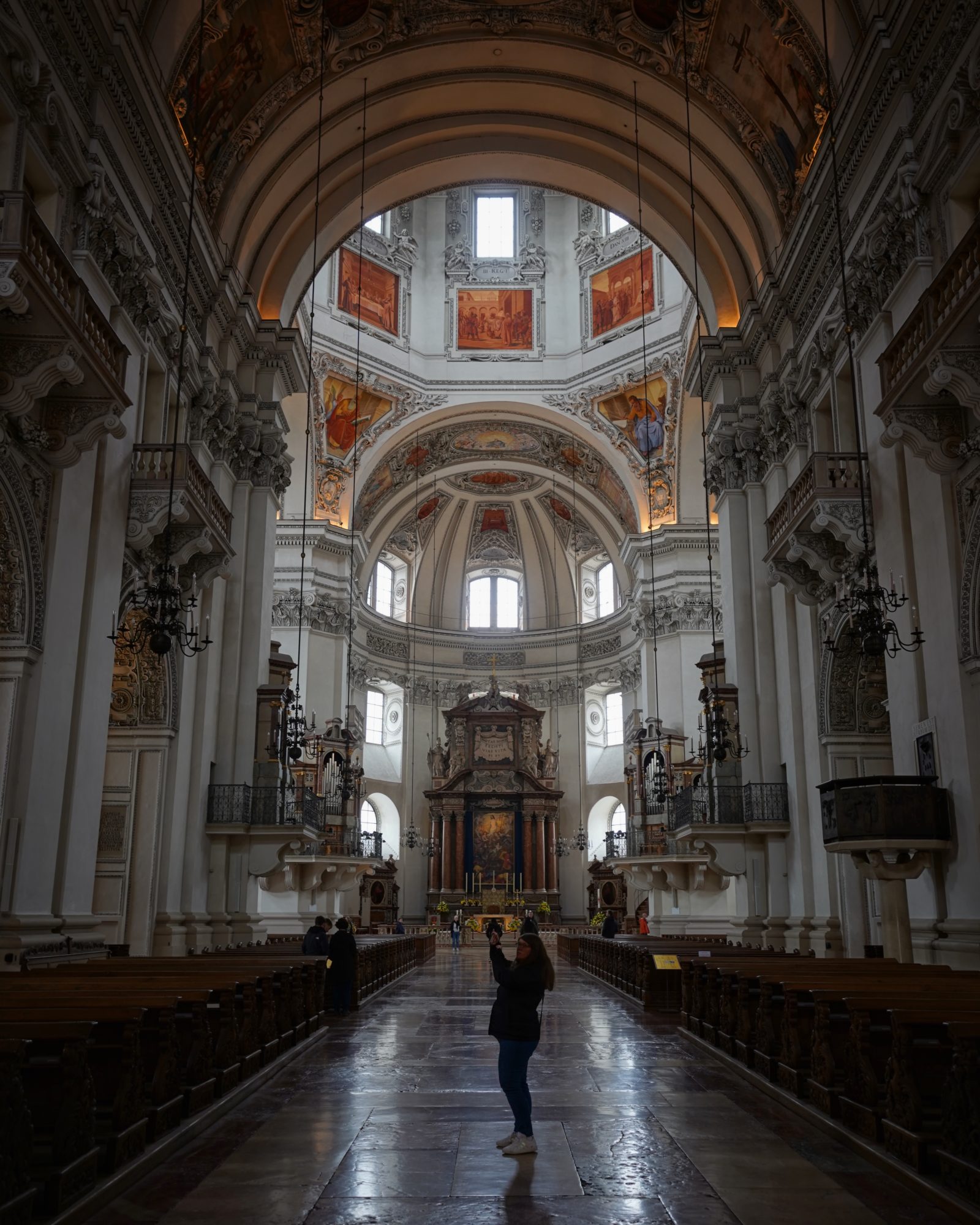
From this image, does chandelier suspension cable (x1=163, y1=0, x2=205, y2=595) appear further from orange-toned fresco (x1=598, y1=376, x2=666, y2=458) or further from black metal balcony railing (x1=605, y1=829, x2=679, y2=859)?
orange-toned fresco (x1=598, y1=376, x2=666, y2=458)

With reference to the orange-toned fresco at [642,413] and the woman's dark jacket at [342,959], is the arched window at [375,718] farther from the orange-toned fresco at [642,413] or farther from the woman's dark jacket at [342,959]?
the woman's dark jacket at [342,959]

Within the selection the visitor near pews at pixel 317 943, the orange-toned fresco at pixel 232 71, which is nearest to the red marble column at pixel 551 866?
the visitor near pews at pixel 317 943

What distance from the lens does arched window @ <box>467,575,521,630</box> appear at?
39875 millimetres

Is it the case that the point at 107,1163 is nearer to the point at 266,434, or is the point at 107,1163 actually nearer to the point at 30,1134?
the point at 30,1134

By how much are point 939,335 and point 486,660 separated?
30.4 m

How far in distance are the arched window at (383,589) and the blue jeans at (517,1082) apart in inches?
1255

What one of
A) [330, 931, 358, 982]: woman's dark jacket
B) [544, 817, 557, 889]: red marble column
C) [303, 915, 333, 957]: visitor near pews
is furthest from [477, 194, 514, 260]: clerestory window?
A: [330, 931, 358, 982]: woman's dark jacket

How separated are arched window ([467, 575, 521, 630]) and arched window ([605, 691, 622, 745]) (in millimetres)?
4358

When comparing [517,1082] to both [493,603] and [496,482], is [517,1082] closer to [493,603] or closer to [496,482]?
[496,482]

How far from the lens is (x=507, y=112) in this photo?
19.7 metres

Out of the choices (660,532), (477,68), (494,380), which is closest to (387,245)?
(494,380)

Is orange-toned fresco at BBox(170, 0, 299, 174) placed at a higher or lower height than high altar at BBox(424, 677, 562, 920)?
higher

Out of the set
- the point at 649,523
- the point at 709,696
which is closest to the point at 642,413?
the point at 649,523

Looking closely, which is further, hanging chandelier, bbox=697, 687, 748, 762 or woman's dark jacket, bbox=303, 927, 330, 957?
hanging chandelier, bbox=697, 687, 748, 762
